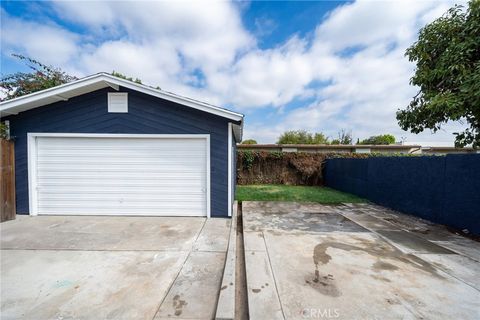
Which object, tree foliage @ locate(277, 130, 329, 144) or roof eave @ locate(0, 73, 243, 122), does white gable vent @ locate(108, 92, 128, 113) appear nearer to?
roof eave @ locate(0, 73, 243, 122)

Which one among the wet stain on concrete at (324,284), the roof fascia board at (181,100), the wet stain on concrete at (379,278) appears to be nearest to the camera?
the wet stain on concrete at (324,284)

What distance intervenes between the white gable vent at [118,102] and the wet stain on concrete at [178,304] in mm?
4851

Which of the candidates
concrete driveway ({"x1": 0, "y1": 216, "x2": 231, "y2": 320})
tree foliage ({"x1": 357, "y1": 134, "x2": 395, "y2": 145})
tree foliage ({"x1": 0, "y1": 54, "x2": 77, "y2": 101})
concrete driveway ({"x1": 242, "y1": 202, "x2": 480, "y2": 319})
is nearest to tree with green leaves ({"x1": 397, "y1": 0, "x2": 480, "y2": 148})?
concrete driveway ({"x1": 242, "y1": 202, "x2": 480, "y2": 319})

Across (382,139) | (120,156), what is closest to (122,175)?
(120,156)

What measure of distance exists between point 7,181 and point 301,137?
31.1 m

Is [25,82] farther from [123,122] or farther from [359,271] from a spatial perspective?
[359,271]

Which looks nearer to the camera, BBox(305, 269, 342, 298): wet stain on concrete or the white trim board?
BBox(305, 269, 342, 298): wet stain on concrete

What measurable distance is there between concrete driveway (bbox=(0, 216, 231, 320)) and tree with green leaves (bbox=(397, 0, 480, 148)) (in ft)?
16.4

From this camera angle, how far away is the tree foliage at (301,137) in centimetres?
3061

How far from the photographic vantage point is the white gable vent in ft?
17.5

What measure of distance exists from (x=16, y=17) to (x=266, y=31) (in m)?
7.66

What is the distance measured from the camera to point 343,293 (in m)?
2.33

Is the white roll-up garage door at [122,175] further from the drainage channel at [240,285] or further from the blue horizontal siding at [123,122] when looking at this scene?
the drainage channel at [240,285]

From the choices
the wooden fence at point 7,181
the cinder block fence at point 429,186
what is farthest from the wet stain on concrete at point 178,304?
the cinder block fence at point 429,186
